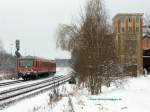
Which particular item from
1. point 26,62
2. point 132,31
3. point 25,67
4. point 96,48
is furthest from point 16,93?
point 132,31

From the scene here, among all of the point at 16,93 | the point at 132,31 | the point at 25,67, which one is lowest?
the point at 16,93

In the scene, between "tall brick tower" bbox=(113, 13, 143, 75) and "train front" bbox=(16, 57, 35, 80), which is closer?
"train front" bbox=(16, 57, 35, 80)

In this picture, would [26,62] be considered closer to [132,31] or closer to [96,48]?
[96,48]

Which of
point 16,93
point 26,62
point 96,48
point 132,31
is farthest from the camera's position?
point 132,31

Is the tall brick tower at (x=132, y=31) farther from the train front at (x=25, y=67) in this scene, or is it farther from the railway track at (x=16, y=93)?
the railway track at (x=16, y=93)

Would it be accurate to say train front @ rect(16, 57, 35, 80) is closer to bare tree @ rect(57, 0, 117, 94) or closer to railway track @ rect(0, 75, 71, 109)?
railway track @ rect(0, 75, 71, 109)

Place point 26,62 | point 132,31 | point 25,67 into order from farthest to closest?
point 132,31
point 26,62
point 25,67

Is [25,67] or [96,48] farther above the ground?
[96,48]

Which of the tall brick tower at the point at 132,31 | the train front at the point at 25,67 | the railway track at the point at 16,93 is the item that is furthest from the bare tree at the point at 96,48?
the tall brick tower at the point at 132,31

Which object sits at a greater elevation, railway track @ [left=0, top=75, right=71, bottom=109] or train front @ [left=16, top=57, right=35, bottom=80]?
train front @ [left=16, top=57, right=35, bottom=80]

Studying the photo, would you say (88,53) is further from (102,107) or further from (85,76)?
(102,107)

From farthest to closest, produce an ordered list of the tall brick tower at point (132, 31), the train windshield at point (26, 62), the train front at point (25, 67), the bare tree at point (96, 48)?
the tall brick tower at point (132, 31) < the train windshield at point (26, 62) < the train front at point (25, 67) < the bare tree at point (96, 48)

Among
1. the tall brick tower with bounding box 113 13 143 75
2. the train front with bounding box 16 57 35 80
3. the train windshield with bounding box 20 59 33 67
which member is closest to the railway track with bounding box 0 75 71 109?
the train front with bounding box 16 57 35 80

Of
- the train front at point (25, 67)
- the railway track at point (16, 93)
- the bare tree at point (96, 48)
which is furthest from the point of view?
the train front at point (25, 67)
